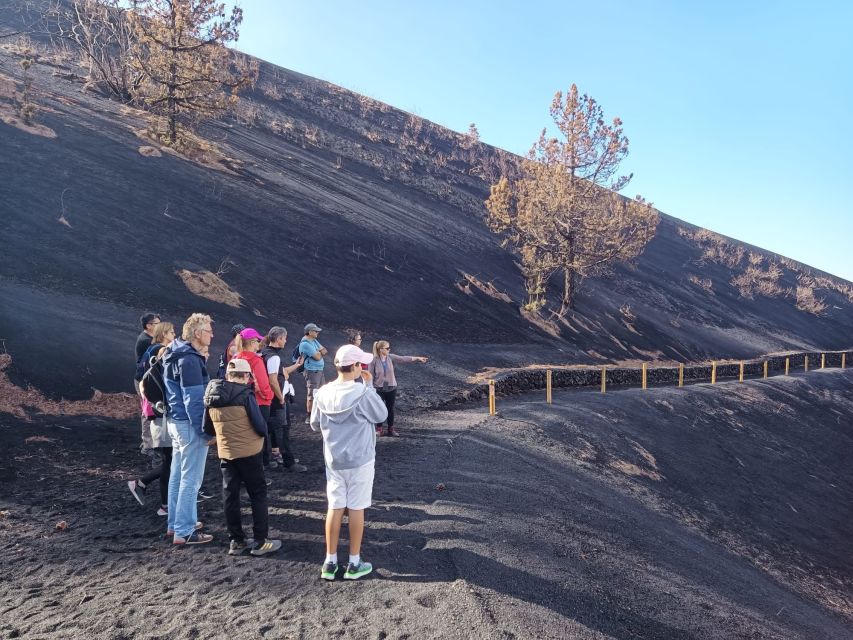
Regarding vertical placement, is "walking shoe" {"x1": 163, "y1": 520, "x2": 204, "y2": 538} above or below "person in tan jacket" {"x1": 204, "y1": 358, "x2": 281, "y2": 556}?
below

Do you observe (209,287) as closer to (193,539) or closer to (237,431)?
(193,539)

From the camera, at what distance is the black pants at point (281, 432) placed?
736cm

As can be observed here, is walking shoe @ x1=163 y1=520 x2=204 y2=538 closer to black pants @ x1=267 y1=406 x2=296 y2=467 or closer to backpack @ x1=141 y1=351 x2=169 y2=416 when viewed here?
backpack @ x1=141 y1=351 x2=169 y2=416

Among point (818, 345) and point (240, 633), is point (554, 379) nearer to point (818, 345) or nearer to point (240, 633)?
point (240, 633)

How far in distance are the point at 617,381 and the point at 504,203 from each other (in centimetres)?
1449

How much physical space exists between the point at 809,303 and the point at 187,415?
7175 cm

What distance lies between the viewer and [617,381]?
23.4 meters

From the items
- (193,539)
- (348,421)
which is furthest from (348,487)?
(193,539)

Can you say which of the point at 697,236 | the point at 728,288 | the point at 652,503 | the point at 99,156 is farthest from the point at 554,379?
the point at 697,236

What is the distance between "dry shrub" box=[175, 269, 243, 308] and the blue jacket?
12.2m

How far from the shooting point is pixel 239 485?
16.3ft

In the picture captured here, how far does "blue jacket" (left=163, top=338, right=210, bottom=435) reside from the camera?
5.00 meters

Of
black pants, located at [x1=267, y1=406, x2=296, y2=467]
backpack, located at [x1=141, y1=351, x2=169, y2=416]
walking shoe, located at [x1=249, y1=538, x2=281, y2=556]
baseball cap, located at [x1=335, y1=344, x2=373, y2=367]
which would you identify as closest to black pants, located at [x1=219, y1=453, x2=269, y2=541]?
walking shoe, located at [x1=249, y1=538, x2=281, y2=556]

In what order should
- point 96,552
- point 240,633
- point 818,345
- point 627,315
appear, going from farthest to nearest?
point 818,345 < point 627,315 < point 96,552 < point 240,633
